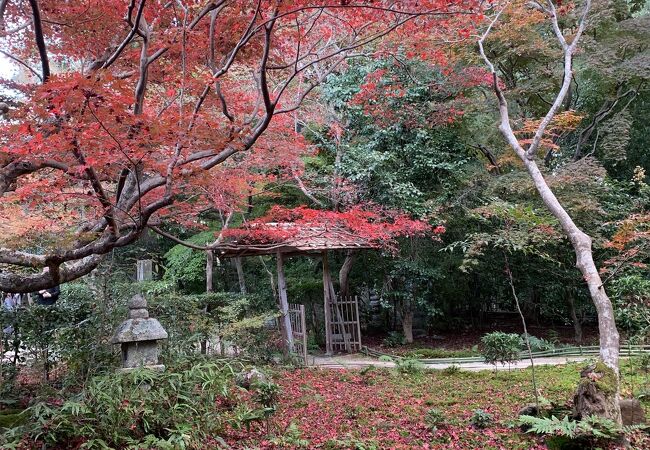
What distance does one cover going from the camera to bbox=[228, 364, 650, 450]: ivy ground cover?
4.01 metres

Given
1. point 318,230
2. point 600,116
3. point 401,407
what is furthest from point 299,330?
point 600,116

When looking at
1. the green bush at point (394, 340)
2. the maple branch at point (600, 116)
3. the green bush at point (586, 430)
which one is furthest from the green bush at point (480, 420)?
the maple branch at point (600, 116)

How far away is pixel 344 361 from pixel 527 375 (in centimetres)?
359

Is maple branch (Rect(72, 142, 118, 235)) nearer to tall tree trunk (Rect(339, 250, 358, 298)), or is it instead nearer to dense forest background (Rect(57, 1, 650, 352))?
dense forest background (Rect(57, 1, 650, 352))

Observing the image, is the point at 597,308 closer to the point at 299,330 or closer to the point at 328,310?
the point at 299,330

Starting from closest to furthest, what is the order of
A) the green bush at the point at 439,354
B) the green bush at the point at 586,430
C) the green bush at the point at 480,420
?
the green bush at the point at 586,430
the green bush at the point at 480,420
the green bush at the point at 439,354

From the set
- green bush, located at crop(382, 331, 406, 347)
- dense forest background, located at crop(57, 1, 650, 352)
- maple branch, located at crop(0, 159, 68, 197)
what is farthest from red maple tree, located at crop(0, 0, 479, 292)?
green bush, located at crop(382, 331, 406, 347)

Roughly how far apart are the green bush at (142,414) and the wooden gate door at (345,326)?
606 centimetres

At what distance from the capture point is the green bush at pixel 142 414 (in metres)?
3.54

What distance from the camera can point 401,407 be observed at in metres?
5.21

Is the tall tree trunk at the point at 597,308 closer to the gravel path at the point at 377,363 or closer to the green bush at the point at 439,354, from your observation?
the gravel path at the point at 377,363

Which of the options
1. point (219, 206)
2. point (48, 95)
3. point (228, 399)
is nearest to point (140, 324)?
point (228, 399)

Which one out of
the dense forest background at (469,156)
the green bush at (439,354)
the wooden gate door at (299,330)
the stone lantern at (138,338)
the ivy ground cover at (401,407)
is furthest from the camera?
the dense forest background at (469,156)

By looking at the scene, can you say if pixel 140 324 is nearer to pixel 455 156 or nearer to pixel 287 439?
pixel 287 439
